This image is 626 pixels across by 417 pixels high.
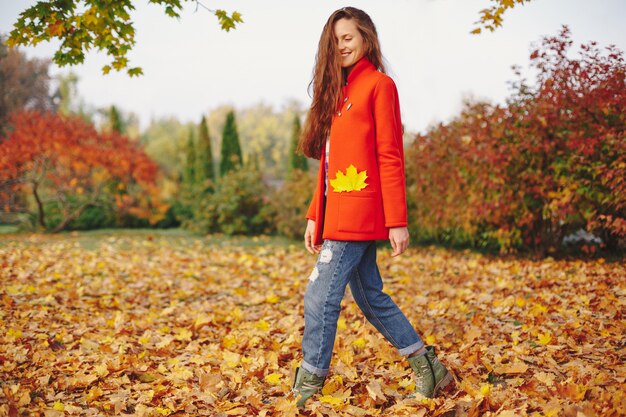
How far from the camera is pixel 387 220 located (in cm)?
228

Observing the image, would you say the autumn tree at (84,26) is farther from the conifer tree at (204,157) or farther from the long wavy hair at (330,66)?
A: the conifer tree at (204,157)

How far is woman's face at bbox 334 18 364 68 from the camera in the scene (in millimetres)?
2400

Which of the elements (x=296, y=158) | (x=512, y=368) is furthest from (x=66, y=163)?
(x=512, y=368)

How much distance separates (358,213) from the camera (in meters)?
2.29

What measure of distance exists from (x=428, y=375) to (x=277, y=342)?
1411 millimetres

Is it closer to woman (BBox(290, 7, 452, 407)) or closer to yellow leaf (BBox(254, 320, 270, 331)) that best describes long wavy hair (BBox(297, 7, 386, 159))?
woman (BBox(290, 7, 452, 407))

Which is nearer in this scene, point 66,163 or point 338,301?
point 338,301

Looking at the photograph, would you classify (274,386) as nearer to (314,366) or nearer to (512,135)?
(314,366)

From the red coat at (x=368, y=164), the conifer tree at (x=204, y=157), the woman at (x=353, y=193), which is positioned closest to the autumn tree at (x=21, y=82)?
the conifer tree at (x=204, y=157)

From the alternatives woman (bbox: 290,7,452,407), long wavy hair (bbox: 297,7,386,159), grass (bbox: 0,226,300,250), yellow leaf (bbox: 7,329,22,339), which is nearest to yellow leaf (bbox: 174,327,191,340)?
yellow leaf (bbox: 7,329,22,339)

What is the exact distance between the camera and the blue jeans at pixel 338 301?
2.35 m

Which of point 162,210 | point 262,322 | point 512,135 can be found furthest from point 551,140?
point 162,210

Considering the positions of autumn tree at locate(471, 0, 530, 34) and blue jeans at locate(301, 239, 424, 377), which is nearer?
blue jeans at locate(301, 239, 424, 377)

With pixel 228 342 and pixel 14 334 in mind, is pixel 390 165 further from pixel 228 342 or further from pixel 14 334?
pixel 14 334
